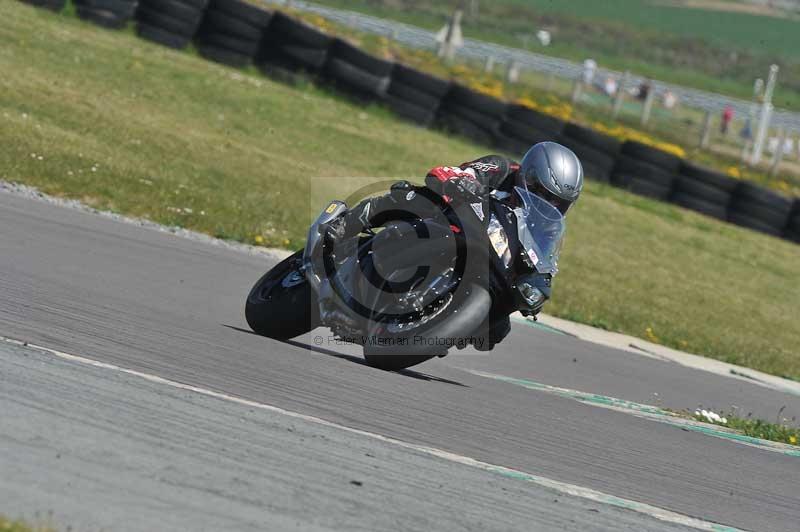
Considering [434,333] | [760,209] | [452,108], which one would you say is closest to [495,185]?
[434,333]

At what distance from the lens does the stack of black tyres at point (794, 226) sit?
2136 cm

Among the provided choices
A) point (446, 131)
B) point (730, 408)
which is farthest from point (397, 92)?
point (730, 408)

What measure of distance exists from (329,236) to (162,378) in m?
2.05

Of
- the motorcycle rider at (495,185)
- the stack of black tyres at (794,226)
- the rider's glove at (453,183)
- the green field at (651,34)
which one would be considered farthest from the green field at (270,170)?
the green field at (651,34)

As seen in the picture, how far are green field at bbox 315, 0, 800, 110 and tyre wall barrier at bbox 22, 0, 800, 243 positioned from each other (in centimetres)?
2593

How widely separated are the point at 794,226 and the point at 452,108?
6.22 meters

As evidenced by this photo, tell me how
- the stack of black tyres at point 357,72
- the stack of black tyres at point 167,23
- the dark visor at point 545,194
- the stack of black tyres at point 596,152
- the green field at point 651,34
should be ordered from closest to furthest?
the dark visor at point 545,194 < the stack of black tyres at point 167,23 < the stack of black tyres at point 357,72 < the stack of black tyres at point 596,152 < the green field at point 651,34

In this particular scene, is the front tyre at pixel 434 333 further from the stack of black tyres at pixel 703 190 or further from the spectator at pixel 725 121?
the spectator at pixel 725 121

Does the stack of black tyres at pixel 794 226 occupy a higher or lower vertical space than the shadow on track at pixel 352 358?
lower

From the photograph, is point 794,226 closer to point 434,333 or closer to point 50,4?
point 50,4

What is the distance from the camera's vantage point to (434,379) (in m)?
7.27

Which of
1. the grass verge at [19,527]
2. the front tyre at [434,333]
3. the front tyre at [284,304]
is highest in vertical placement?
the grass verge at [19,527]

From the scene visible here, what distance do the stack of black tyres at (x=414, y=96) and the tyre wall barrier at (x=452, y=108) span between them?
0.02 m

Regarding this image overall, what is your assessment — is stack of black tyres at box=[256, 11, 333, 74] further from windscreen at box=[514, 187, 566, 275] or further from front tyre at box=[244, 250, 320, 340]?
windscreen at box=[514, 187, 566, 275]
